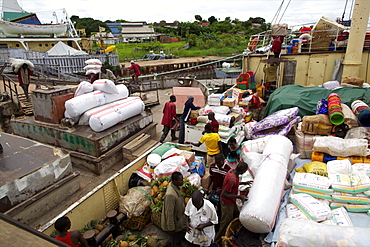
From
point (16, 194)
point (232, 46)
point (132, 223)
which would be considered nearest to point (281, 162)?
point (132, 223)

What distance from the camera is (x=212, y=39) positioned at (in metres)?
48.1

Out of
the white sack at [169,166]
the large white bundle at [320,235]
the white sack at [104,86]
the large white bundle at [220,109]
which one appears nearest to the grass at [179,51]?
the white sack at [104,86]

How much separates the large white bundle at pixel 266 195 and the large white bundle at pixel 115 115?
3895mm

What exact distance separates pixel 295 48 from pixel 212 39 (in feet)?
133

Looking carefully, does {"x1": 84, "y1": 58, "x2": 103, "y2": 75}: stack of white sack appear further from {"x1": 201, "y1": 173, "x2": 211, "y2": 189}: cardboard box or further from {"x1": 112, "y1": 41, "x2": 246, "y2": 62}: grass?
{"x1": 112, "y1": 41, "x2": 246, "y2": 62}: grass

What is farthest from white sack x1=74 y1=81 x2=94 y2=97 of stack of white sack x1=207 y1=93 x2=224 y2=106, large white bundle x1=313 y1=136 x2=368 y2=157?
large white bundle x1=313 y1=136 x2=368 y2=157

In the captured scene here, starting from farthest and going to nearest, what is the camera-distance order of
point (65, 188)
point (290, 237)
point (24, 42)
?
1. point (24, 42)
2. point (65, 188)
3. point (290, 237)

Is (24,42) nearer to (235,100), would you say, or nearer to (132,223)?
(235,100)

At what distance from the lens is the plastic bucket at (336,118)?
5.02m

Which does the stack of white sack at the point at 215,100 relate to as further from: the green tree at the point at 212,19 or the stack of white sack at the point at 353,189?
the green tree at the point at 212,19

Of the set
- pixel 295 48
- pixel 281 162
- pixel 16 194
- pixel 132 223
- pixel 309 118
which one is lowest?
pixel 132 223

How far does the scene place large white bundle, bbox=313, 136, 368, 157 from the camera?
14.2 feet

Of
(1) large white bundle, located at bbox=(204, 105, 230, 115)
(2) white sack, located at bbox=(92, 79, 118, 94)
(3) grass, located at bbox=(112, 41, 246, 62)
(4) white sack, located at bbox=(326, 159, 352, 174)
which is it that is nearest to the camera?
(4) white sack, located at bbox=(326, 159, 352, 174)

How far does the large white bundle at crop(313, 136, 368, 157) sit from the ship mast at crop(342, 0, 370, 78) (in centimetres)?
471
